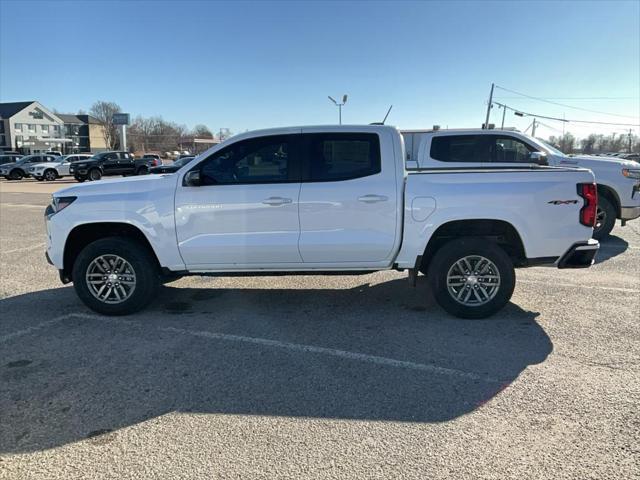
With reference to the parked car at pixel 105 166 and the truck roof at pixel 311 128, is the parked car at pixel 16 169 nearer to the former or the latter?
the parked car at pixel 105 166

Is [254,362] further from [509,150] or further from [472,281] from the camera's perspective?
[509,150]

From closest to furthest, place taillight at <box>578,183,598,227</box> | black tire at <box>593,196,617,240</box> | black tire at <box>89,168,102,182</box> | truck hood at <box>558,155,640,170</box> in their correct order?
taillight at <box>578,183,598,227</box>, truck hood at <box>558,155,640,170</box>, black tire at <box>593,196,617,240</box>, black tire at <box>89,168,102,182</box>

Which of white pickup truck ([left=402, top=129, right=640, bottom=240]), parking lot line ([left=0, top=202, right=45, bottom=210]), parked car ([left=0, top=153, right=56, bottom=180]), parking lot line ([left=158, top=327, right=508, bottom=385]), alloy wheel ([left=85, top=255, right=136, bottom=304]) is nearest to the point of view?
parking lot line ([left=158, top=327, right=508, bottom=385])

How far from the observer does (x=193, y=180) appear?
490 centimetres

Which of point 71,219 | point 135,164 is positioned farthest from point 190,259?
point 135,164

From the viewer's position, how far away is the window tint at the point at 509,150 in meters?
8.57

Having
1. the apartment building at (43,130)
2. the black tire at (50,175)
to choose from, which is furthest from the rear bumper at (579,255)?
the apartment building at (43,130)

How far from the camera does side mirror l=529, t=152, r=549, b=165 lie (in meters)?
8.02

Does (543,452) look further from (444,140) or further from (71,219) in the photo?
(444,140)

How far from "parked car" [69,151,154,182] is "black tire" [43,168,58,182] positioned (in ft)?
9.96

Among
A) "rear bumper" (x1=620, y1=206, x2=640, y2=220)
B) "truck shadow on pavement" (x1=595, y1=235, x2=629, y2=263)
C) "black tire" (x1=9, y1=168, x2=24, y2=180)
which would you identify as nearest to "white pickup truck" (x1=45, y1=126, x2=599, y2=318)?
"truck shadow on pavement" (x1=595, y1=235, x2=629, y2=263)

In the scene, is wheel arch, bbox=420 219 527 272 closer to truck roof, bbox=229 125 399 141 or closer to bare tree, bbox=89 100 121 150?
truck roof, bbox=229 125 399 141

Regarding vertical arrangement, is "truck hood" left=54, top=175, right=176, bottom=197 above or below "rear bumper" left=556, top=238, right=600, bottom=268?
above

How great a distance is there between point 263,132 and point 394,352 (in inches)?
103
